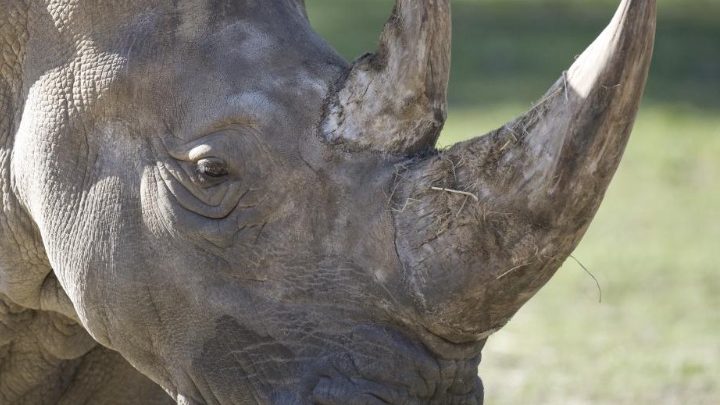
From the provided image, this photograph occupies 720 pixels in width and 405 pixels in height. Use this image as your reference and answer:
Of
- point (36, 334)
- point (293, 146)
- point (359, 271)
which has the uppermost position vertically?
point (293, 146)

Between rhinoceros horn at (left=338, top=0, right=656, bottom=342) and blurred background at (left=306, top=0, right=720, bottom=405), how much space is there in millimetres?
3446

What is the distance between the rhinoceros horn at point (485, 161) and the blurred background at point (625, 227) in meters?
3.45

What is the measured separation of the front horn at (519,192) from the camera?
352 centimetres

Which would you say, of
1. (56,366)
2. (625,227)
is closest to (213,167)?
(56,366)

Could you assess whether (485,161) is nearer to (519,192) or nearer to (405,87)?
(519,192)

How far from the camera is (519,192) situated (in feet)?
12.0

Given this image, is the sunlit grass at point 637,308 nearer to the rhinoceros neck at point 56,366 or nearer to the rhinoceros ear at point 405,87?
the rhinoceros neck at point 56,366

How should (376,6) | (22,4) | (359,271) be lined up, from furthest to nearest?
1. (376,6)
2. (22,4)
3. (359,271)

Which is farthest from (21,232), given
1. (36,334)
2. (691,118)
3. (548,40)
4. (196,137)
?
(548,40)

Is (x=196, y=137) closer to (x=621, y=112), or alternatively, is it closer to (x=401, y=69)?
(x=401, y=69)

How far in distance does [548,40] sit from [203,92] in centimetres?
1153

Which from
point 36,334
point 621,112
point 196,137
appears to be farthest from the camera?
point 36,334

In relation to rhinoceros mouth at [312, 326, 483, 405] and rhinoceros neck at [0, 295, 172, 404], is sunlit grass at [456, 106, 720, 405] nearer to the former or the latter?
rhinoceros neck at [0, 295, 172, 404]

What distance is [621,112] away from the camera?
3521 millimetres
